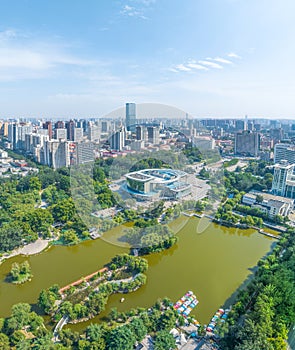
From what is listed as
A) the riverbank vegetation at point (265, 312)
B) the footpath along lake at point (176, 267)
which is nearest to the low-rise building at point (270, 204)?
the footpath along lake at point (176, 267)

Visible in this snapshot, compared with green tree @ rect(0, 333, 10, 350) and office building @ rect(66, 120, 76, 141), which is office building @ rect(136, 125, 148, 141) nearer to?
green tree @ rect(0, 333, 10, 350)

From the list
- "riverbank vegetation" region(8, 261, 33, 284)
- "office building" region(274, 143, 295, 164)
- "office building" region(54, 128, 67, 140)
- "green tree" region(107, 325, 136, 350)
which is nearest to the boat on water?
"green tree" region(107, 325, 136, 350)

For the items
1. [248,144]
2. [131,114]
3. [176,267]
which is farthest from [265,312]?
[248,144]

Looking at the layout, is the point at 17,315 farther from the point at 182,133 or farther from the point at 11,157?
the point at 11,157

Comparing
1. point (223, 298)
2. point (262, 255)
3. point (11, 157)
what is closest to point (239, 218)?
point (262, 255)

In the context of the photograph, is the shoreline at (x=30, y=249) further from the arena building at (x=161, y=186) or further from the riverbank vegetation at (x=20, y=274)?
the arena building at (x=161, y=186)

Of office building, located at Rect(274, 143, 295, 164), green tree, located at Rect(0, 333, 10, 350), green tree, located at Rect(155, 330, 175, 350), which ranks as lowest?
green tree, located at Rect(0, 333, 10, 350)

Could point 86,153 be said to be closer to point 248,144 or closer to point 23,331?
point 23,331
